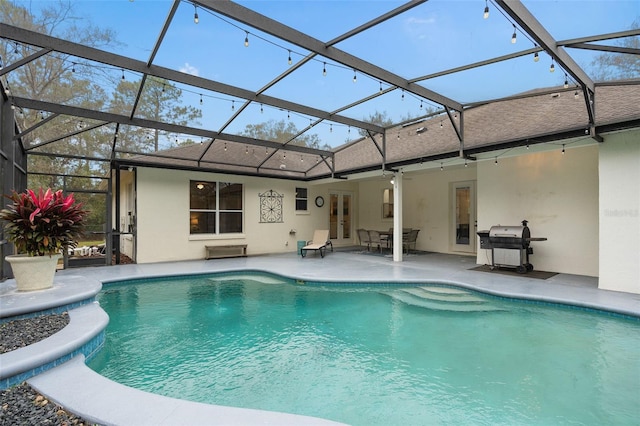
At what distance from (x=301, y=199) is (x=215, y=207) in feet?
11.4

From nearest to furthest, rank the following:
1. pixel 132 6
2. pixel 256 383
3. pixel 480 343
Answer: pixel 256 383 < pixel 480 343 < pixel 132 6

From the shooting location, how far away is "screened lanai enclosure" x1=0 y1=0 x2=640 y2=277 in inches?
159

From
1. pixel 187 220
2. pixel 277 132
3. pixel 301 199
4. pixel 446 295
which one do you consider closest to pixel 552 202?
pixel 446 295

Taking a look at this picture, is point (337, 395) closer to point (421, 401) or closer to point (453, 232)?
point (421, 401)

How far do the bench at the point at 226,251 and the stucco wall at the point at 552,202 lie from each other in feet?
24.1

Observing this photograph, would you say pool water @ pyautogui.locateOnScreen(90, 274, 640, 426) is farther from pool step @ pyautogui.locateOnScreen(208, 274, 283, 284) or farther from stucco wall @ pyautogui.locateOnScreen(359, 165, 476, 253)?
stucco wall @ pyautogui.locateOnScreen(359, 165, 476, 253)

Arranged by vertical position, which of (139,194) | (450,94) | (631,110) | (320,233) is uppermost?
(450,94)

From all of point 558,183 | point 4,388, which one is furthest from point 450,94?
point 4,388

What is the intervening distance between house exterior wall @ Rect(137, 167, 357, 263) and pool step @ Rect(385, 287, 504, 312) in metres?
6.30

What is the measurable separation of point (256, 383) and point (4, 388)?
1.96 metres

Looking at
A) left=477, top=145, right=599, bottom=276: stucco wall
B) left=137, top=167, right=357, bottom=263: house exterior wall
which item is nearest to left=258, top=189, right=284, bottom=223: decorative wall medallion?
left=137, top=167, right=357, bottom=263: house exterior wall

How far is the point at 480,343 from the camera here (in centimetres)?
394

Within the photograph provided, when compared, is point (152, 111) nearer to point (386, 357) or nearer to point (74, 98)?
point (74, 98)

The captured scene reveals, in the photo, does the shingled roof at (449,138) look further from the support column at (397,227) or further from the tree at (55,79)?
the tree at (55,79)
